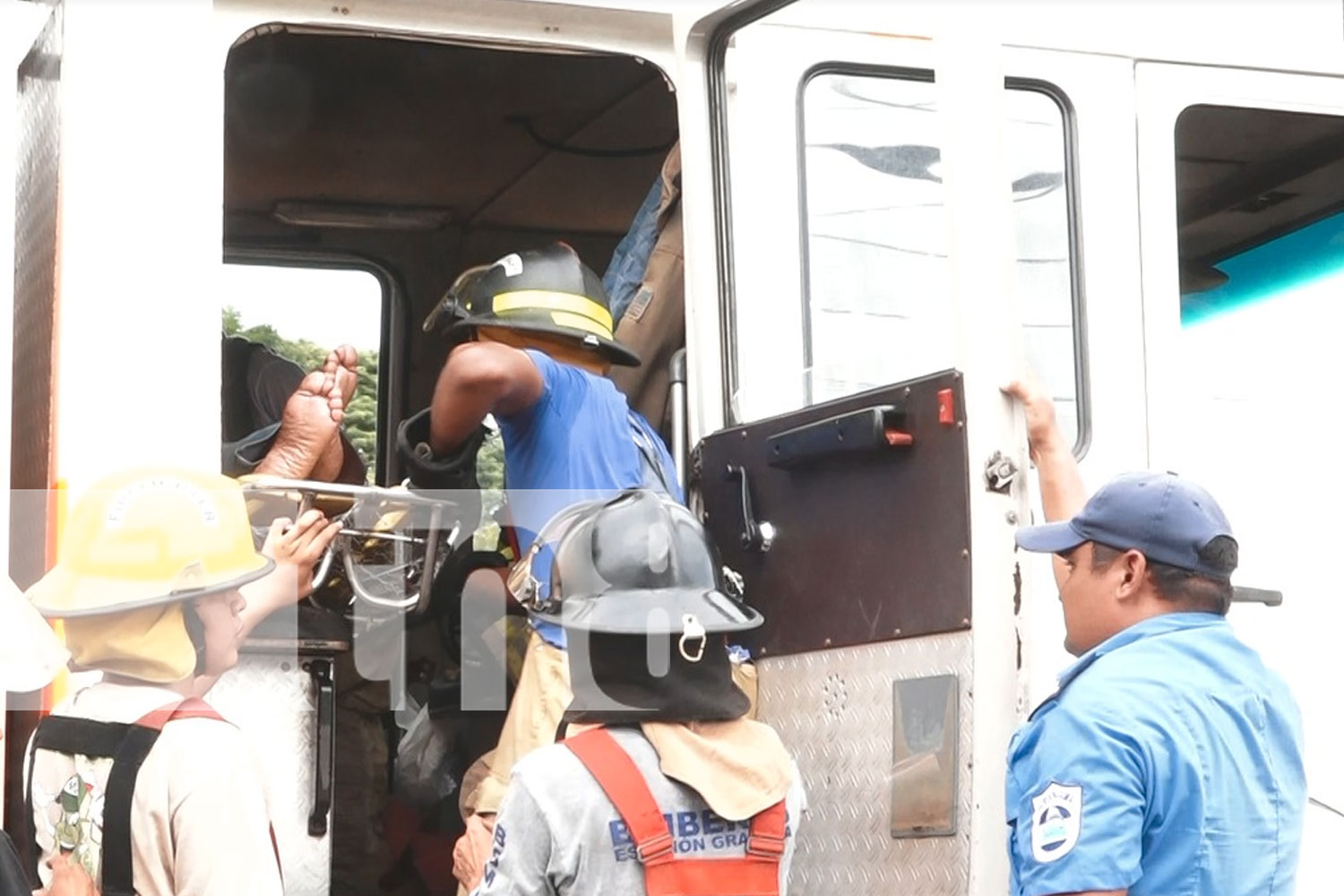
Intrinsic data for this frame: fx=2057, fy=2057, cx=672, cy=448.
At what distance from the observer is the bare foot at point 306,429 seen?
3793mm

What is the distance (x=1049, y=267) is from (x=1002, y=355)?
2.55ft

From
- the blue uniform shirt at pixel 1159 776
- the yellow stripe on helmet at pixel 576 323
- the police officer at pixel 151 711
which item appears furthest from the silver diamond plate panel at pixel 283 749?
the blue uniform shirt at pixel 1159 776

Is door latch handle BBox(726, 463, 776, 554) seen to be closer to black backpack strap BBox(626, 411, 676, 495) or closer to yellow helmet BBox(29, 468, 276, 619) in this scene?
black backpack strap BBox(626, 411, 676, 495)

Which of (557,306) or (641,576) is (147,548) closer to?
(641,576)

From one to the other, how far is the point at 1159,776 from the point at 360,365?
126 inches

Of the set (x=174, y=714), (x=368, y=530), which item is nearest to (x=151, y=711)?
(x=174, y=714)

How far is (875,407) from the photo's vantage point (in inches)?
129

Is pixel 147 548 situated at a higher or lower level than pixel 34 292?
lower

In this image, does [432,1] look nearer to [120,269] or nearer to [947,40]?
[120,269]

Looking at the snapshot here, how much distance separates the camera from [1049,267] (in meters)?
3.86

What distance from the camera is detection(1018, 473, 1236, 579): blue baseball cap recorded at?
9.84ft

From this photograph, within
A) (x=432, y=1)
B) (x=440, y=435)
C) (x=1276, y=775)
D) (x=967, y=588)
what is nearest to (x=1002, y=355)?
(x=967, y=588)

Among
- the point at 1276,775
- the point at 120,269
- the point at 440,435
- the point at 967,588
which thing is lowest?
the point at 1276,775

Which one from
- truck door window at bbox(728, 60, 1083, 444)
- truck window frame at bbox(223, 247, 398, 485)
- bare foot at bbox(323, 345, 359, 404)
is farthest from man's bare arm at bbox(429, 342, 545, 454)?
truck window frame at bbox(223, 247, 398, 485)
